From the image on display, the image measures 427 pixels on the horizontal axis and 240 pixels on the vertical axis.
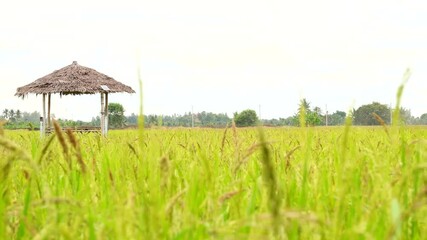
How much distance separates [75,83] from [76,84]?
0.08 metres

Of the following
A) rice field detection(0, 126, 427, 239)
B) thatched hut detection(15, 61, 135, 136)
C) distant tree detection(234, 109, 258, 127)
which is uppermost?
distant tree detection(234, 109, 258, 127)

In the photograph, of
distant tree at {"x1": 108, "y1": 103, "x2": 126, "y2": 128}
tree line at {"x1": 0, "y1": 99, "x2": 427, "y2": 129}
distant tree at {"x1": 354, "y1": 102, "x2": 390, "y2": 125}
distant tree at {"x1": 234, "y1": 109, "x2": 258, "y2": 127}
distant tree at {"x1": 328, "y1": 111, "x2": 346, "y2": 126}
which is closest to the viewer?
tree line at {"x1": 0, "y1": 99, "x2": 427, "y2": 129}

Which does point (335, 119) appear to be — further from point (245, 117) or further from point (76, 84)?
point (76, 84)

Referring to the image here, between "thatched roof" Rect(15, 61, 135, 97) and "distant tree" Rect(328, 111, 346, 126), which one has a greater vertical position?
"distant tree" Rect(328, 111, 346, 126)

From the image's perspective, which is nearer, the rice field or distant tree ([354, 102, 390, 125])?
the rice field

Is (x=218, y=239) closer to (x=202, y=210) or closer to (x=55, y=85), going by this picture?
(x=202, y=210)

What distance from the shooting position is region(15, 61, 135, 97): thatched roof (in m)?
17.0

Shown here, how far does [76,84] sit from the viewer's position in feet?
56.4

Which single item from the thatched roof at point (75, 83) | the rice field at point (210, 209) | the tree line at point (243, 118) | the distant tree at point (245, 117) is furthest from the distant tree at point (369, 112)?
the rice field at point (210, 209)

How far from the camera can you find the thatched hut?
55.6 feet

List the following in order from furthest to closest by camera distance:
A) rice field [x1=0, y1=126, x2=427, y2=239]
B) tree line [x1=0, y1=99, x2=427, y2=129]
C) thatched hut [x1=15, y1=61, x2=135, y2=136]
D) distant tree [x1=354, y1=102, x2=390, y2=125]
A: 1. distant tree [x1=354, y1=102, x2=390, y2=125]
2. tree line [x1=0, y1=99, x2=427, y2=129]
3. thatched hut [x1=15, y1=61, x2=135, y2=136]
4. rice field [x1=0, y1=126, x2=427, y2=239]

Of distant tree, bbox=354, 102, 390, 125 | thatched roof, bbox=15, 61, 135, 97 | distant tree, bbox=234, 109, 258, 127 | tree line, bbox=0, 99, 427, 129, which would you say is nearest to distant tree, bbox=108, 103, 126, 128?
tree line, bbox=0, 99, 427, 129

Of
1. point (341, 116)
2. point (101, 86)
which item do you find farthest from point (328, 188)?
point (341, 116)

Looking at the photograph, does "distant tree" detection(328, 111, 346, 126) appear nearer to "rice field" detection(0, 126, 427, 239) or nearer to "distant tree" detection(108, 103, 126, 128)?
"distant tree" detection(108, 103, 126, 128)
